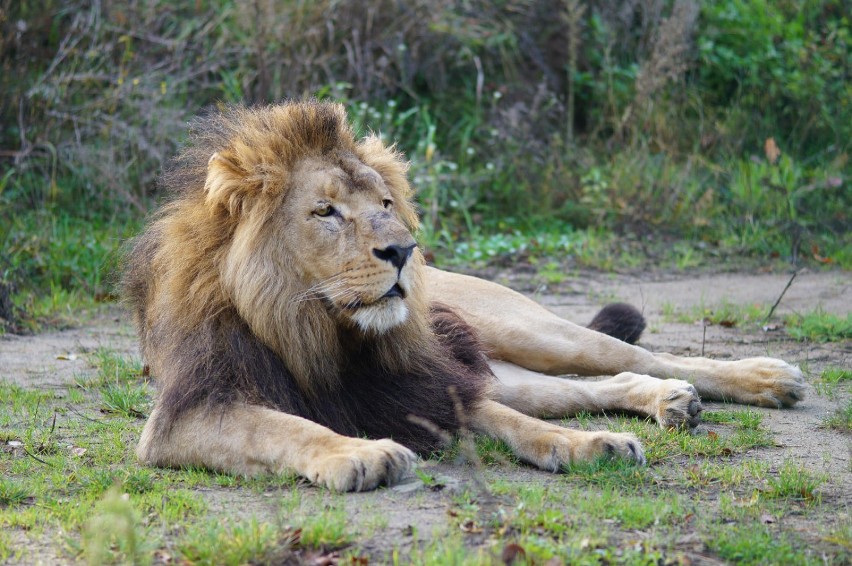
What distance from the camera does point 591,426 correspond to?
427 centimetres

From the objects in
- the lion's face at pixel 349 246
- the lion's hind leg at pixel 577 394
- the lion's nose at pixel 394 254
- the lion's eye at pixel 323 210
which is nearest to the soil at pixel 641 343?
the lion's hind leg at pixel 577 394

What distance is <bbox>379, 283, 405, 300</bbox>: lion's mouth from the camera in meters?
3.49

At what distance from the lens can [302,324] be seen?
358 centimetres

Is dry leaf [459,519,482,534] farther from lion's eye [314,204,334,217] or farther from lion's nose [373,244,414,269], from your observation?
lion's eye [314,204,334,217]

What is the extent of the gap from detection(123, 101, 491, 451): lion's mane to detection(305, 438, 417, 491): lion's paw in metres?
0.43

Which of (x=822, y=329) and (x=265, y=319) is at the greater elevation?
(x=265, y=319)

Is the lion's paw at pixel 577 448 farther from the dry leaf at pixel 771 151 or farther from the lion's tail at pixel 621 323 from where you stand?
the dry leaf at pixel 771 151

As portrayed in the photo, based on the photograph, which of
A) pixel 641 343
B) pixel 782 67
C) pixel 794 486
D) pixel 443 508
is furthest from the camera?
pixel 782 67

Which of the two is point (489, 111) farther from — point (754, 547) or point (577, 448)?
point (754, 547)

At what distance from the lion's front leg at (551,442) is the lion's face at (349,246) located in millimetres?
581

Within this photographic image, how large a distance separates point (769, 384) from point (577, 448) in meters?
1.41

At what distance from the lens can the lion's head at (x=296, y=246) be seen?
11.6ft

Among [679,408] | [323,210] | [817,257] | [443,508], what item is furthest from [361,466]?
[817,257]

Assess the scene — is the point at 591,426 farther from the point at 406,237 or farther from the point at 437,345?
the point at 406,237
